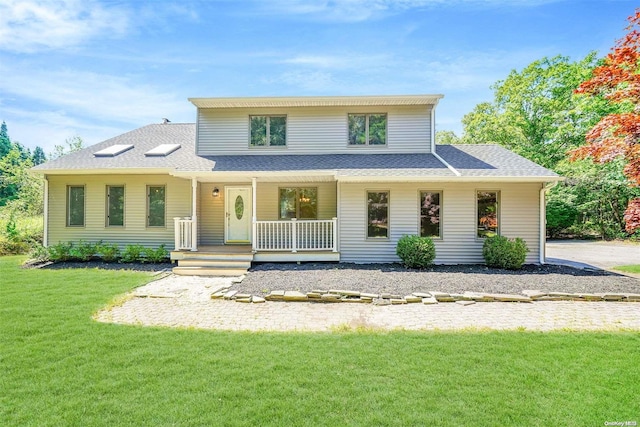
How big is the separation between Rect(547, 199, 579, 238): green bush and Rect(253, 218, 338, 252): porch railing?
620 inches

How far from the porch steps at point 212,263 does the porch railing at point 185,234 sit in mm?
405

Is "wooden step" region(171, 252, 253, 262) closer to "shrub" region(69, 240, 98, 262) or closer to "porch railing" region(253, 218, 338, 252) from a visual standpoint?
"porch railing" region(253, 218, 338, 252)

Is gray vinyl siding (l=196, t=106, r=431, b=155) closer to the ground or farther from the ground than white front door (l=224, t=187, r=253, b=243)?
farther from the ground

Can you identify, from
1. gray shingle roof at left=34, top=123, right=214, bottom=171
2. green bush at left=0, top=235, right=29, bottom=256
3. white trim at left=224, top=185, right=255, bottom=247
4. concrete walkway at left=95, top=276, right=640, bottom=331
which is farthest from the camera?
green bush at left=0, top=235, right=29, bottom=256

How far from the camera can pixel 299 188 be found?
11141 millimetres

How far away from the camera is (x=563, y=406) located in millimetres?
2768

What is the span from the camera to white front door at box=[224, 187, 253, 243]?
36.9 ft

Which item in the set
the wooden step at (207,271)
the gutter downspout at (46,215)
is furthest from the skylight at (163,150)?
the wooden step at (207,271)

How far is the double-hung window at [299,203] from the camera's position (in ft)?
36.5

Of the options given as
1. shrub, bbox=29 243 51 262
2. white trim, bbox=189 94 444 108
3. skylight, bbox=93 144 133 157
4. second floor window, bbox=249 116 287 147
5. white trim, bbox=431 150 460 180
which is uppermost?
white trim, bbox=189 94 444 108

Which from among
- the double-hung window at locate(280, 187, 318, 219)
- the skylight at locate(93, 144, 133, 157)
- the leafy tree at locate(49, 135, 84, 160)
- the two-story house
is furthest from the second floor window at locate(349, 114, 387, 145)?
the leafy tree at locate(49, 135, 84, 160)

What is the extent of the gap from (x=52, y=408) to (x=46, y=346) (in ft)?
5.51

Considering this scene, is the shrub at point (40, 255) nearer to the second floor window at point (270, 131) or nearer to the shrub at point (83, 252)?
the shrub at point (83, 252)

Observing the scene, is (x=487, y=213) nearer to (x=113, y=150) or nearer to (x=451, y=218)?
(x=451, y=218)
